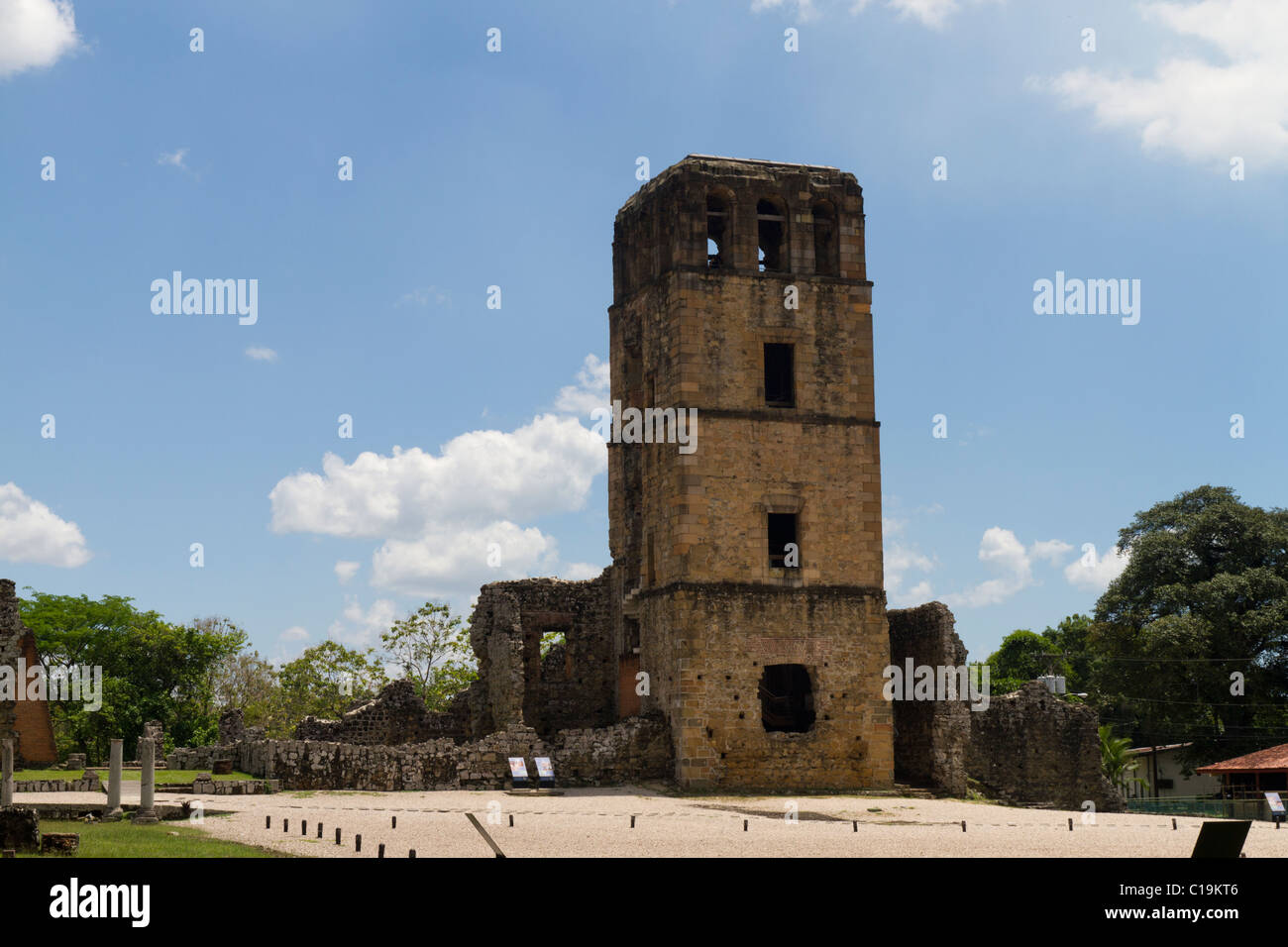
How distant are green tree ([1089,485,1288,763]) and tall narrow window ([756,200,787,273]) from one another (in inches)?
749

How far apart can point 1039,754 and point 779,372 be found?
10.3 metres

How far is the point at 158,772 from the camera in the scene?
3147 centimetres

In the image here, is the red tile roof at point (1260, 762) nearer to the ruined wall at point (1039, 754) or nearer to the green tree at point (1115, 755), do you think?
the ruined wall at point (1039, 754)

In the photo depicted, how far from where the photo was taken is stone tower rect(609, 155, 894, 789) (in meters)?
29.2

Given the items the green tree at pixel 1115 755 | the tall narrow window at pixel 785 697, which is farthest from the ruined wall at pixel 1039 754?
the green tree at pixel 1115 755

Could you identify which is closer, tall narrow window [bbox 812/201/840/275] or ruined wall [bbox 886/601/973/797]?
ruined wall [bbox 886/601/973/797]

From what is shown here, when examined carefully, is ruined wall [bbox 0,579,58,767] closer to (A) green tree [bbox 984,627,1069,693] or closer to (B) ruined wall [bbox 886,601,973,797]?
(B) ruined wall [bbox 886,601,973,797]

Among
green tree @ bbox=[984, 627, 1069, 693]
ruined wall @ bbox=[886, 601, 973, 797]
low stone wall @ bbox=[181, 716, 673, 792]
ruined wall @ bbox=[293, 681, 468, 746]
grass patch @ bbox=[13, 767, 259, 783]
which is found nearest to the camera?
low stone wall @ bbox=[181, 716, 673, 792]

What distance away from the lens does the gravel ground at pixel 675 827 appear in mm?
16625

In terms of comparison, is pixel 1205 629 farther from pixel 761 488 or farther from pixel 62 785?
pixel 62 785

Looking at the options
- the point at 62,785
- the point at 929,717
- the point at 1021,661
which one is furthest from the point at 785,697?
the point at 1021,661

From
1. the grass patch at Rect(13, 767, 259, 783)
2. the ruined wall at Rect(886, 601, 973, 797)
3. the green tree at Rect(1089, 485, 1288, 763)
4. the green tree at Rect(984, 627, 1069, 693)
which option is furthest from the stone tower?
the green tree at Rect(984, 627, 1069, 693)

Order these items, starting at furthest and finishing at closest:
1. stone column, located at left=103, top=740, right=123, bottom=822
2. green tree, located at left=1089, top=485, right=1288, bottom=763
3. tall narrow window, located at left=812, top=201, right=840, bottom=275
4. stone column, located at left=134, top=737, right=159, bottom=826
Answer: green tree, located at left=1089, top=485, right=1288, bottom=763, tall narrow window, located at left=812, top=201, right=840, bottom=275, stone column, located at left=103, top=740, right=123, bottom=822, stone column, located at left=134, top=737, right=159, bottom=826
